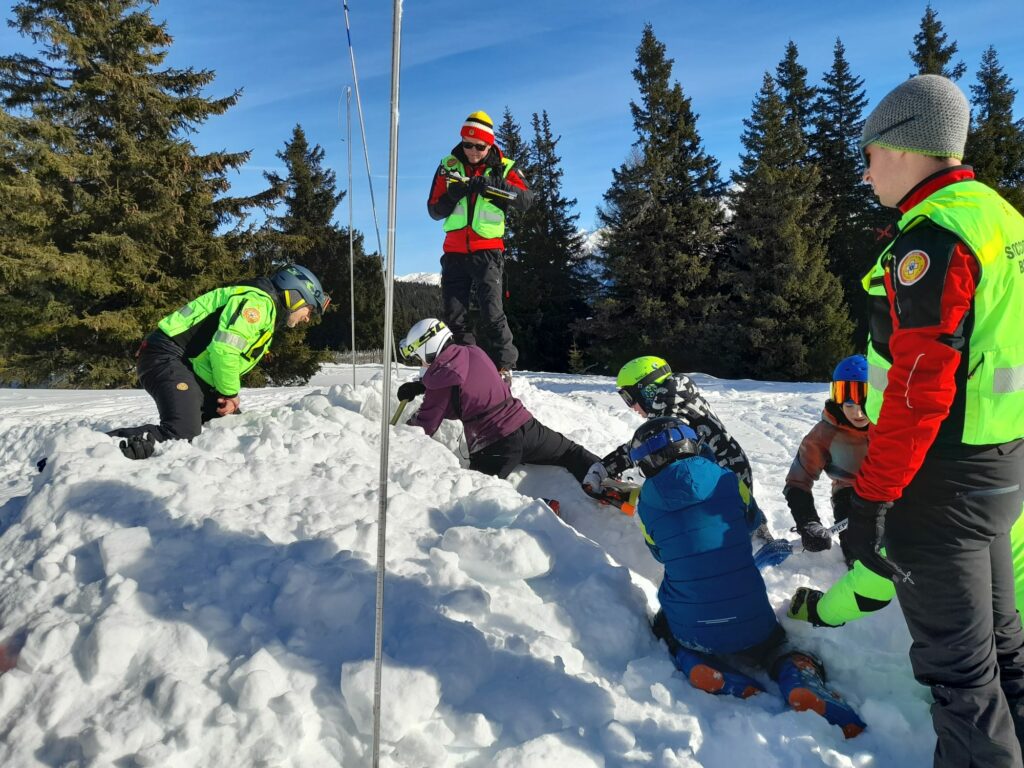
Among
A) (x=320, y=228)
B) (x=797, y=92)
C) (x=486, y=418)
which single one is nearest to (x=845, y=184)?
(x=797, y=92)

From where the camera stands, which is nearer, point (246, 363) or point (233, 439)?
point (233, 439)

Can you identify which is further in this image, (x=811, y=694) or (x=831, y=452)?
(x=831, y=452)

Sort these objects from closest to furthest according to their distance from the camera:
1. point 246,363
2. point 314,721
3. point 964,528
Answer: point 964,528 → point 314,721 → point 246,363

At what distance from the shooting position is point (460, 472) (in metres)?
4.11

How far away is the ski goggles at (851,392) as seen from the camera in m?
3.61

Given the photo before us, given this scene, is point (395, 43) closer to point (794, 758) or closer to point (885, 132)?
point (885, 132)

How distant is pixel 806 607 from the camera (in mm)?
2912

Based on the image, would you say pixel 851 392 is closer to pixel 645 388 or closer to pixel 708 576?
pixel 645 388

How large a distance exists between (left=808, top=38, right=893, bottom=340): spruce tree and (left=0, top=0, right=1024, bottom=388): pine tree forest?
0.27ft

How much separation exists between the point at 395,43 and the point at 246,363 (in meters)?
4.02

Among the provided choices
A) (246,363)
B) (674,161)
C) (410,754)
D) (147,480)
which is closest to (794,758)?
→ (410,754)

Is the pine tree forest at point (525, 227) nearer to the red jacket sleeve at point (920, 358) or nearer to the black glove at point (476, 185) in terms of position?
the black glove at point (476, 185)

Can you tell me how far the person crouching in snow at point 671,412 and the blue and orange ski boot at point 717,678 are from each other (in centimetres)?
150

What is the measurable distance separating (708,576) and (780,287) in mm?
20236
